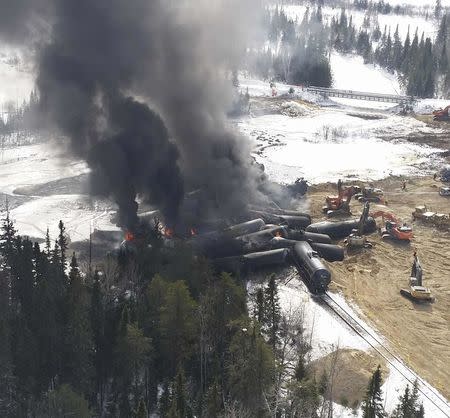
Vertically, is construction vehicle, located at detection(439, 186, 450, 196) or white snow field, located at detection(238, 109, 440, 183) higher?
construction vehicle, located at detection(439, 186, 450, 196)

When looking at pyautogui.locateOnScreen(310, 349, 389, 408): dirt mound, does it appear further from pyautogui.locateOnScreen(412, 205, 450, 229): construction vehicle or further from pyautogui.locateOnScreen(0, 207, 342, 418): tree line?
pyautogui.locateOnScreen(412, 205, 450, 229): construction vehicle

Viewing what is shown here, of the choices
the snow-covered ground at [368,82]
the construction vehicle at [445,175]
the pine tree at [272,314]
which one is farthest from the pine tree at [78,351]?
the snow-covered ground at [368,82]

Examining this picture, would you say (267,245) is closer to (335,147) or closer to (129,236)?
(129,236)

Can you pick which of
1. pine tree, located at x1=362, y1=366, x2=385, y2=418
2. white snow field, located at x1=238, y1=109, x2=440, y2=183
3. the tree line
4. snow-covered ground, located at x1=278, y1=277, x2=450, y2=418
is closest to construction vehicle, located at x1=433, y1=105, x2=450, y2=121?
white snow field, located at x1=238, y1=109, x2=440, y2=183

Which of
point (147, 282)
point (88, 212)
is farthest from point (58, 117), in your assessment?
point (147, 282)

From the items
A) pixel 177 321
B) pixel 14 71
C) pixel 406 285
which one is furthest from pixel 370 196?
pixel 14 71

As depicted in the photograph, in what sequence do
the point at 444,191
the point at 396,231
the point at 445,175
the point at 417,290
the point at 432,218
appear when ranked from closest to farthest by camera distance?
the point at 417,290 < the point at 396,231 < the point at 432,218 < the point at 444,191 < the point at 445,175

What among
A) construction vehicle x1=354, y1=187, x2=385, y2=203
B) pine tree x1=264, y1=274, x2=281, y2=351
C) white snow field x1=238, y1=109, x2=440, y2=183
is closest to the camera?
pine tree x1=264, y1=274, x2=281, y2=351
